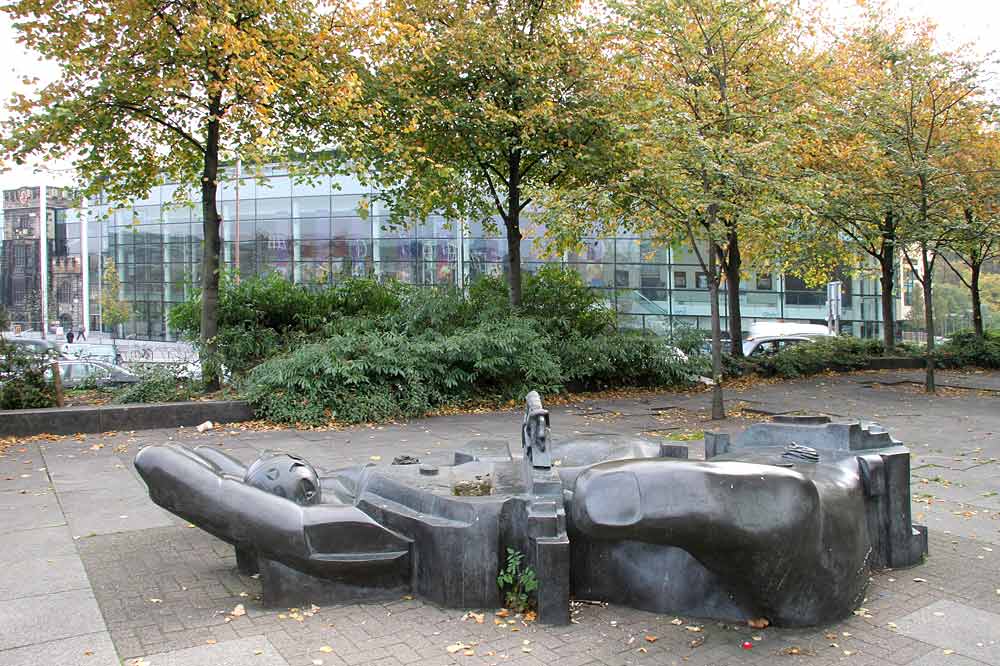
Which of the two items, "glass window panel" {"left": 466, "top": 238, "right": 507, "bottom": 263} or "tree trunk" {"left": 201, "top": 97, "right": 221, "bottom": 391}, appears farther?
"glass window panel" {"left": 466, "top": 238, "right": 507, "bottom": 263}

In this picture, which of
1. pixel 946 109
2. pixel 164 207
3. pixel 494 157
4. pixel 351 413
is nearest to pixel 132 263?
pixel 164 207

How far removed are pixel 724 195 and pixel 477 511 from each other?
976 centimetres

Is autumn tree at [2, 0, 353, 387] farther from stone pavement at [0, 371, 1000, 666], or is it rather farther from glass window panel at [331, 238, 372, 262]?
glass window panel at [331, 238, 372, 262]

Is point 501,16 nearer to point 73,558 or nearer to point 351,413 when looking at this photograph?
point 351,413

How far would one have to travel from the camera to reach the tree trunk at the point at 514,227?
16.3m

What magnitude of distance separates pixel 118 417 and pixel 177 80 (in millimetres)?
4947

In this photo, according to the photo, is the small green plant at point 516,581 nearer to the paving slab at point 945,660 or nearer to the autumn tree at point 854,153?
the paving slab at point 945,660

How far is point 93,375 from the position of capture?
13.7 metres

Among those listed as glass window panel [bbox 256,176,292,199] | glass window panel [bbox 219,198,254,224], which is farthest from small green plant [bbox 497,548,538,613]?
glass window panel [bbox 219,198,254,224]

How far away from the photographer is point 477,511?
4.32 m

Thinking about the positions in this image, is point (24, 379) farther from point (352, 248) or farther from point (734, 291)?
point (352, 248)

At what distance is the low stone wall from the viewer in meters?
10.9

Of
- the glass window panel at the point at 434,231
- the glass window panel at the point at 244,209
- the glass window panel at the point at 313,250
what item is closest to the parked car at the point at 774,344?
the glass window panel at the point at 434,231

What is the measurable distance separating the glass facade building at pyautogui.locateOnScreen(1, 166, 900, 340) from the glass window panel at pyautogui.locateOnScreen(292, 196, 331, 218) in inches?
2.1
